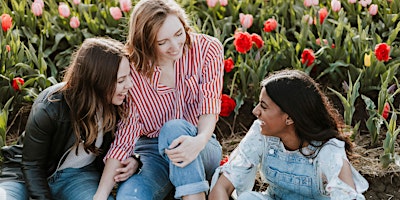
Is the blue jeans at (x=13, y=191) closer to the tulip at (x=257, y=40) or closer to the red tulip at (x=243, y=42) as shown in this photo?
the red tulip at (x=243, y=42)

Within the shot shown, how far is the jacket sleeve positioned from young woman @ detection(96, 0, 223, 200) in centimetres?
25

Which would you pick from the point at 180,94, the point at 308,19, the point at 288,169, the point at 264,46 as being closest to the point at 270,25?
the point at 264,46

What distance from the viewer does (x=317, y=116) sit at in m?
3.05

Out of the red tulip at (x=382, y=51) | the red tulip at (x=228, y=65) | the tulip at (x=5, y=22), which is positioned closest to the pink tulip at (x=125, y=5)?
the tulip at (x=5, y=22)

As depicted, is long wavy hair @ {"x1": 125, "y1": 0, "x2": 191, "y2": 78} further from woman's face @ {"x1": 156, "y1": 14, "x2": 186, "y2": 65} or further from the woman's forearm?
the woman's forearm

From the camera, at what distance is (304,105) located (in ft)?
9.91

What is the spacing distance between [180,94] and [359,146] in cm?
103

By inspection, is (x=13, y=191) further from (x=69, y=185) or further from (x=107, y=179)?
(x=107, y=179)

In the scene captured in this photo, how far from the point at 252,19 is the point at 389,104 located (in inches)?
34.5

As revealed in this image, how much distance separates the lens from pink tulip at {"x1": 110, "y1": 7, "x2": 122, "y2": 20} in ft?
14.6

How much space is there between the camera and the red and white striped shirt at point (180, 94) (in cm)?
344

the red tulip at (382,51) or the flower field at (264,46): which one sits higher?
the red tulip at (382,51)

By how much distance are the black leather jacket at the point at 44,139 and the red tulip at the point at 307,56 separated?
138 cm

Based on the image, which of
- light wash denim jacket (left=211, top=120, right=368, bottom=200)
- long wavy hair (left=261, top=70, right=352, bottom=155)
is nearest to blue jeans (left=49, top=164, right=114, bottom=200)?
light wash denim jacket (left=211, top=120, right=368, bottom=200)
